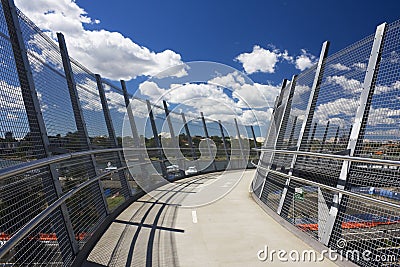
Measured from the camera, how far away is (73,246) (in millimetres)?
2295

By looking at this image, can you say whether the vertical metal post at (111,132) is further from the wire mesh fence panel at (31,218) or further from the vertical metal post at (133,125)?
the wire mesh fence panel at (31,218)

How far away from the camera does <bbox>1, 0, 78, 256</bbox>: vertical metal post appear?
207 cm

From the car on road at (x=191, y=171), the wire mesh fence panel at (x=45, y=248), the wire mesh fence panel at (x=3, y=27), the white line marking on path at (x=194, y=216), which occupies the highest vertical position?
the wire mesh fence panel at (x=3, y=27)

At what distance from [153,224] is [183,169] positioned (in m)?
5.39

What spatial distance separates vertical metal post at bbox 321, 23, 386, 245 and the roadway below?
402mm

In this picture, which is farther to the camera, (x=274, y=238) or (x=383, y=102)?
(x=274, y=238)

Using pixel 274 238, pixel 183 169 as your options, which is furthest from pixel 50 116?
pixel 183 169

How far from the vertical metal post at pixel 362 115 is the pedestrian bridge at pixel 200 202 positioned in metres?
0.01

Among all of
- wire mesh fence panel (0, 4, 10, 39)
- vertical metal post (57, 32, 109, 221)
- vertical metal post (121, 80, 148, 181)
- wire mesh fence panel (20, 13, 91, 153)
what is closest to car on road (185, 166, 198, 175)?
vertical metal post (121, 80, 148, 181)

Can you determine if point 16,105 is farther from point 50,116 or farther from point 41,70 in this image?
point 41,70

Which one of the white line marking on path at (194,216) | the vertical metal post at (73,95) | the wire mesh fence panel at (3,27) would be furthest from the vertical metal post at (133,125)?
the wire mesh fence panel at (3,27)

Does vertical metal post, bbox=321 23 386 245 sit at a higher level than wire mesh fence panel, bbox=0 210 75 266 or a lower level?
higher

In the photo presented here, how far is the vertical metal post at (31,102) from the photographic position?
207cm

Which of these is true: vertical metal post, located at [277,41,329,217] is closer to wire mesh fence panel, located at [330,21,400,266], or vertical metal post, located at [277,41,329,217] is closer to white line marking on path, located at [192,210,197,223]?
wire mesh fence panel, located at [330,21,400,266]
